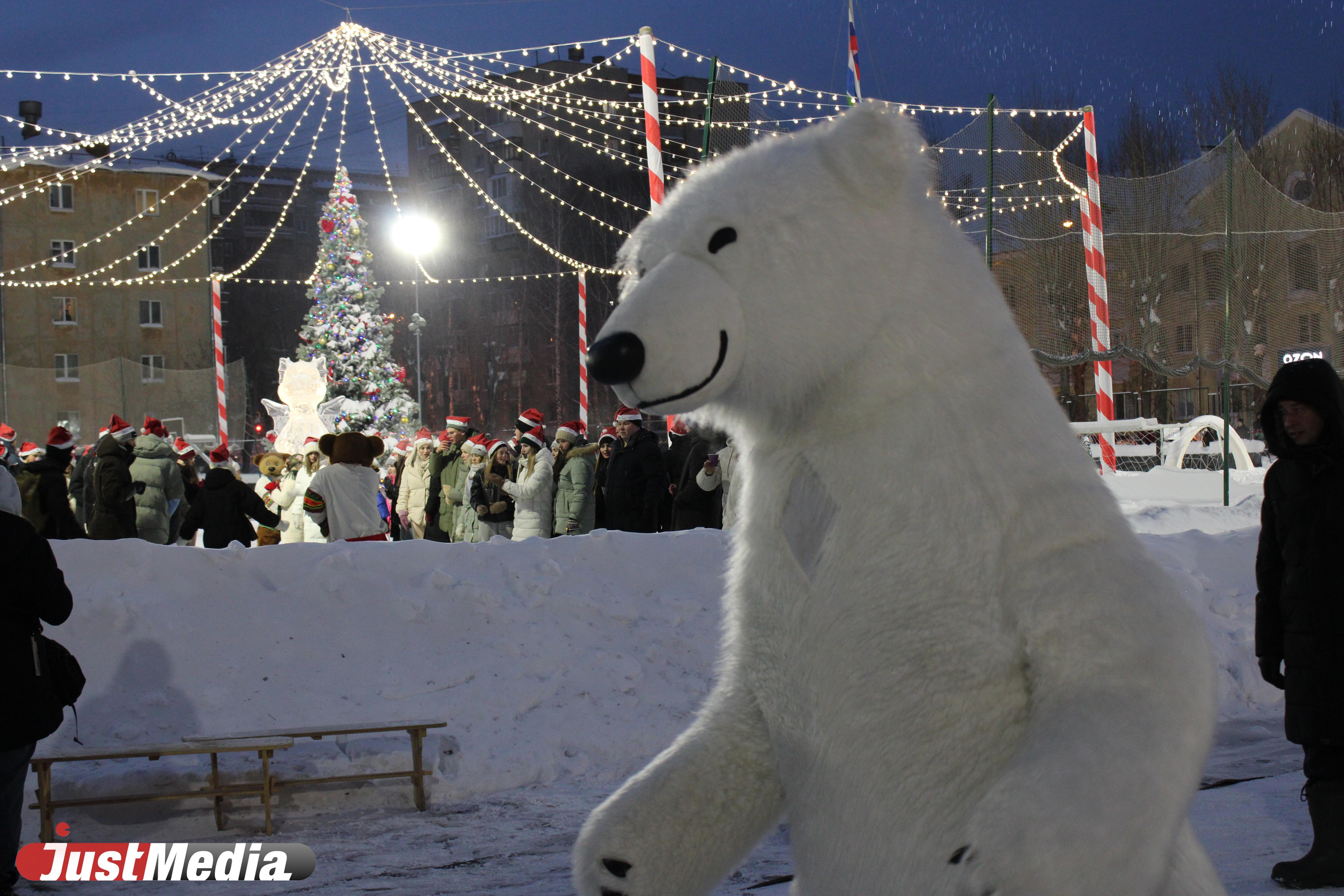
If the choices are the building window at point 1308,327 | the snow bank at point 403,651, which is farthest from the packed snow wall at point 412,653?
the building window at point 1308,327

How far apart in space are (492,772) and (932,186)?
16.8 feet

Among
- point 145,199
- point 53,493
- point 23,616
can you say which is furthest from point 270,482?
point 145,199

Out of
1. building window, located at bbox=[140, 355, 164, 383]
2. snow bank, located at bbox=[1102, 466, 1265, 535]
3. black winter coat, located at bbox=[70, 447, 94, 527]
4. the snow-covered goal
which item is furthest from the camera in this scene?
building window, located at bbox=[140, 355, 164, 383]

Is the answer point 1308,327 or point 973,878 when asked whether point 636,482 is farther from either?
point 973,878

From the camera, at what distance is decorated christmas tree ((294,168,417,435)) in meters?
24.0

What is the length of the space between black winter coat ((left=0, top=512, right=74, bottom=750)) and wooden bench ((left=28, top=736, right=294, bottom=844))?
0.89 m

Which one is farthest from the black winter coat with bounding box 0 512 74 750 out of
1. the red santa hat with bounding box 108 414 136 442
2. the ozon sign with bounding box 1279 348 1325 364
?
the ozon sign with bounding box 1279 348 1325 364

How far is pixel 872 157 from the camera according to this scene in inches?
59.9

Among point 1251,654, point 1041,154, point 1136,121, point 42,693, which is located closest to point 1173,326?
point 1041,154

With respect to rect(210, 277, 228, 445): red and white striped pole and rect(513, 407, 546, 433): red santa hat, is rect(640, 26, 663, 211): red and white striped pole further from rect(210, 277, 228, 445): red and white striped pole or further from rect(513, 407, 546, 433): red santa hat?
rect(210, 277, 228, 445): red and white striped pole

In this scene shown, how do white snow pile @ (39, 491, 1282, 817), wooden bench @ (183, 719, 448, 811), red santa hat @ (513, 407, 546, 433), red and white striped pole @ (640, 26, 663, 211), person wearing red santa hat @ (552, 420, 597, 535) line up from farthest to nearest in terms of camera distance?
red santa hat @ (513, 407, 546, 433) < person wearing red santa hat @ (552, 420, 597, 535) < red and white striped pole @ (640, 26, 663, 211) < white snow pile @ (39, 491, 1282, 817) < wooden bench @ (183, 719, 448, 811)

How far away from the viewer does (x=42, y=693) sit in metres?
4.28

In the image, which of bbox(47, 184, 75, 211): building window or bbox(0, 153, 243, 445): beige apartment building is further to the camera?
bbox(47, 184, 75, 211): building window

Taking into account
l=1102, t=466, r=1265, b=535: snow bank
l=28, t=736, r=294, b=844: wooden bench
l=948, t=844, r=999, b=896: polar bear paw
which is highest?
l=948, t=844, r=999, b=896: polar bear paw
